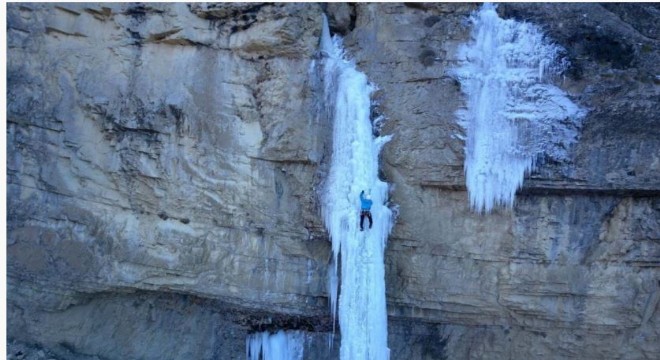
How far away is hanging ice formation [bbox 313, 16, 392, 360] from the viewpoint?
12992 mm

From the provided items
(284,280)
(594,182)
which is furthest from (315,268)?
(594,182)

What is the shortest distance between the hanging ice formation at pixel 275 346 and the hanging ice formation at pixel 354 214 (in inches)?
48.9

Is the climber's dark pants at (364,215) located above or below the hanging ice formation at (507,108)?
below

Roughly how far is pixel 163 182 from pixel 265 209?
6.96 feet

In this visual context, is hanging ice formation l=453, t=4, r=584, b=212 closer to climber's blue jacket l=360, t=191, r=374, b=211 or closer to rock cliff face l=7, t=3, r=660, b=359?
rock cliff face l=7, t=3, r=660, b=359

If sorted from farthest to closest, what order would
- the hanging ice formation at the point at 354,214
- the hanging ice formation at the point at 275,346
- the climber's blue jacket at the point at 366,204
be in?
the hanging ice formation at the point at 275,346 < the hanging ice formation at the point at 354,214 < the climber's blue jacket at the point at 366,204

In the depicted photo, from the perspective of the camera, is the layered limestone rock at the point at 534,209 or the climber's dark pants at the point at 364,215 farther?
the climber's dark pants at the point at 364,215

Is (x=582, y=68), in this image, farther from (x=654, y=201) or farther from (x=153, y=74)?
(x=153, y=74)

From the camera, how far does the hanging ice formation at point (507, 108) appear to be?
1257 centimetres

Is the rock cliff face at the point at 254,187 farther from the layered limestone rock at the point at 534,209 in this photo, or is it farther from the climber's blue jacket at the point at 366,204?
the climber's blue jacket at the point at 366,204

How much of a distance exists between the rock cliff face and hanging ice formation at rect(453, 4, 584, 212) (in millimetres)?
274

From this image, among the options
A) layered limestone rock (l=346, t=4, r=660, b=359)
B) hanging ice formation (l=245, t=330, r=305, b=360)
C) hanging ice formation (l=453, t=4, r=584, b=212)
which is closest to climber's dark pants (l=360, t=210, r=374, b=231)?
layered limestone rock (l=346, t=4, r=660, b=359)

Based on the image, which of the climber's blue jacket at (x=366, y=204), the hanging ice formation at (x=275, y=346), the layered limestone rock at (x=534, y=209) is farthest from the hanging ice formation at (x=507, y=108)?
the hanging ice formation at (x=275, y=346)

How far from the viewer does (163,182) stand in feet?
44.0
